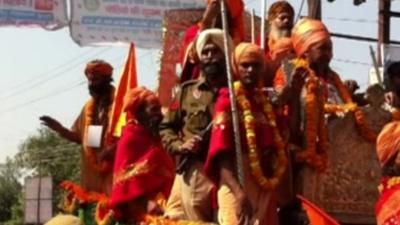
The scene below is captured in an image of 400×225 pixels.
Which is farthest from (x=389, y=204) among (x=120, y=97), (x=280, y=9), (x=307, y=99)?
(x=120, y=97)

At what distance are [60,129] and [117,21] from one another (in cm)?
362

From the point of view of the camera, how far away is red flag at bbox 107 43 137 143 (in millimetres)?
9391

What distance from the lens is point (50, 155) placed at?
68812mm

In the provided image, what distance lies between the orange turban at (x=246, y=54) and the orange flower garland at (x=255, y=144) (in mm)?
133

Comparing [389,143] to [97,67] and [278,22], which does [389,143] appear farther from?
[97,67]

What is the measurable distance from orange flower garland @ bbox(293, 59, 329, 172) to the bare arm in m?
3.24

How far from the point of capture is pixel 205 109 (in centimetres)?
689

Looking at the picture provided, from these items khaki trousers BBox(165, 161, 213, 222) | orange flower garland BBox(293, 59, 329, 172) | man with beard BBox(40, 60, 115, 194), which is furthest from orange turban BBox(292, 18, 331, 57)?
man with beard BBox(40, 60, 115, 194)

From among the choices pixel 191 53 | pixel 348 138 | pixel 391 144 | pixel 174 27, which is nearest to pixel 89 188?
pixel 174 27

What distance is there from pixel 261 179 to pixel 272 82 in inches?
44.8

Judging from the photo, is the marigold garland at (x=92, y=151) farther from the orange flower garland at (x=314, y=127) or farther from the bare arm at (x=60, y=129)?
the orange flower garland at (x=314, y=127)

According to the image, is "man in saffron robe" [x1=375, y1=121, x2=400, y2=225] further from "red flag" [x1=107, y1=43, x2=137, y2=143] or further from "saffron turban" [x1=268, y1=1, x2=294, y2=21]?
"red flag" [x1=107, y1=43, x2=137, y2=143]

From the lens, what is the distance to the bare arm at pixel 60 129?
31.8 ft

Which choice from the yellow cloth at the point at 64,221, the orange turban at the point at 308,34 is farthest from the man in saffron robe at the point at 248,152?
the yellow cloth at the point at 64,221
